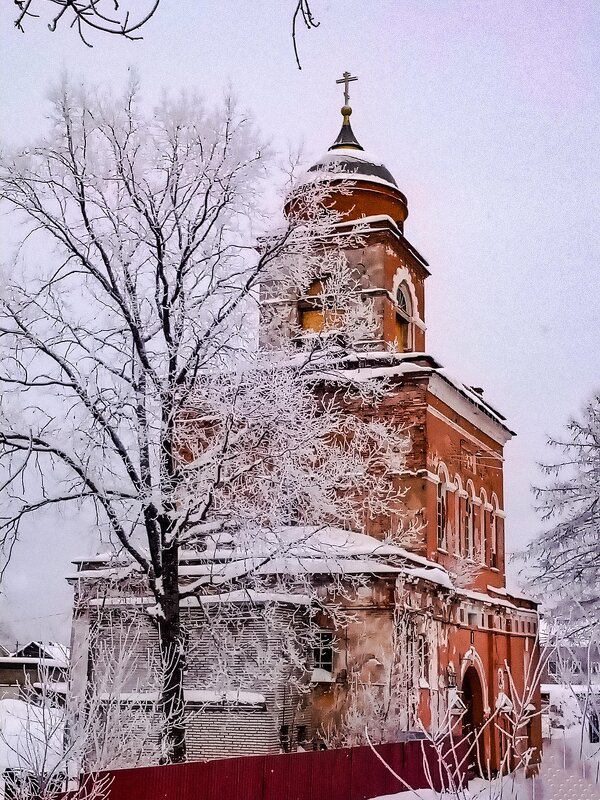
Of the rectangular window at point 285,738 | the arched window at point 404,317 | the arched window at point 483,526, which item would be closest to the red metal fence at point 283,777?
the rectangular window at point 285,738

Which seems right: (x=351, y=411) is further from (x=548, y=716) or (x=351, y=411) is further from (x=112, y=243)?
(x=548, y=716)

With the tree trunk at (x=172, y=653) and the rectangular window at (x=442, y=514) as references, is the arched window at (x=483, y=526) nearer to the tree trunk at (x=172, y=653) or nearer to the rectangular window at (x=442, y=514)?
the rectangular window at (x=442, y=514)

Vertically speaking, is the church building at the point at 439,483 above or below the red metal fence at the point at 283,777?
above

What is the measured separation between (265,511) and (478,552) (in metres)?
12.0

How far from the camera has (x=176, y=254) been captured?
15.6 m

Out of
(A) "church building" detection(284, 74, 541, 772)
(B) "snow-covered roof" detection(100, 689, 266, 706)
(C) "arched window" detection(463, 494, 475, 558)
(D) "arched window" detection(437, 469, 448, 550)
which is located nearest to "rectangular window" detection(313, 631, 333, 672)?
(A) "church building" detection(284, 74, 541, 772)

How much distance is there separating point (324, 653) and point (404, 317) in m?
8.98

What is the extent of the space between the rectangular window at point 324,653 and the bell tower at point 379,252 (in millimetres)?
6589

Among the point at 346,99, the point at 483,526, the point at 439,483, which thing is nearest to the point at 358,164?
the point at 346,99

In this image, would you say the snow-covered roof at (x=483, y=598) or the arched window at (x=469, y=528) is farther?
the arched window at (x=469, y=528)

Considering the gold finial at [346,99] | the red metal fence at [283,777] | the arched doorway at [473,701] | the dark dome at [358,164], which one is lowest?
the red metal fence at [283,777]

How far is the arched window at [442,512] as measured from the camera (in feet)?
76.2

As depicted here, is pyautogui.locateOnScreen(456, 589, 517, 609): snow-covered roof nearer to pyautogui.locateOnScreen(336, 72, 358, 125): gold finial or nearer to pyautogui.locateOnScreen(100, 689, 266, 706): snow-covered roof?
pyautogui.locateOnScreen(100, 689, 266, 706): snow-covered roof

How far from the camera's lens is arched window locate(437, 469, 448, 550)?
914 inches
